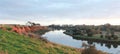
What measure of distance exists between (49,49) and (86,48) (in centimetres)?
807

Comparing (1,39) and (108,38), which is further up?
(1,39)

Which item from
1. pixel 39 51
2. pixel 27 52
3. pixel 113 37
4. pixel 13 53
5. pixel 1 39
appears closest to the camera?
pixel 13 53

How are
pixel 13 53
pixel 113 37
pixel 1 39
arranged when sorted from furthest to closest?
pixel 113 37 < pixel 1 39 < pixel 13 53

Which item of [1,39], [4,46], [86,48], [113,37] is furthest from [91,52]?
[113,37]

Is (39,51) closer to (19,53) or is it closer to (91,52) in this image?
(19,53)

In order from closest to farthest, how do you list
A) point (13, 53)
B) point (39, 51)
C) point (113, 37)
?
point (13, 53) < point (39, 51) < point (113, 37)

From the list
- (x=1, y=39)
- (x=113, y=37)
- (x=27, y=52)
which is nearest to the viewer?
(x=27, y=52)

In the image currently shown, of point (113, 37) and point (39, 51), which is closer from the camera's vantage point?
point (39, 51)

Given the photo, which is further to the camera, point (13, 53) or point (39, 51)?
point (39, 51)

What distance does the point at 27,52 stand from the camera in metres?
32.9

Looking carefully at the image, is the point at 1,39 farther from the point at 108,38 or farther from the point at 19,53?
the point at 108,38

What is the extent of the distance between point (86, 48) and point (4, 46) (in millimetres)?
9968

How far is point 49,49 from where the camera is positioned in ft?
128

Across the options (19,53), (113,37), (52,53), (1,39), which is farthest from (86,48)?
(113,37)
